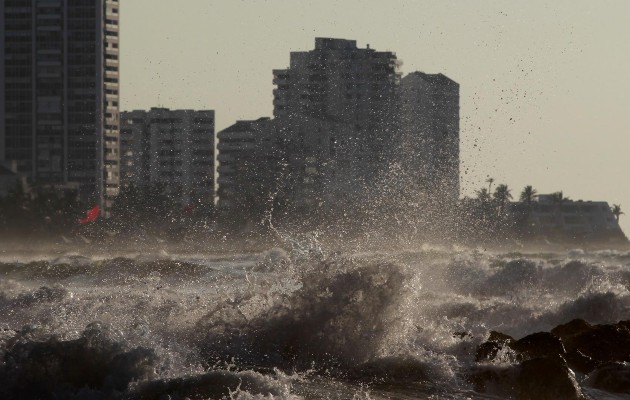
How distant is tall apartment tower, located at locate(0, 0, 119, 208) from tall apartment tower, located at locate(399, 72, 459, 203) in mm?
33917

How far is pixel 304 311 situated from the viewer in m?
20.4

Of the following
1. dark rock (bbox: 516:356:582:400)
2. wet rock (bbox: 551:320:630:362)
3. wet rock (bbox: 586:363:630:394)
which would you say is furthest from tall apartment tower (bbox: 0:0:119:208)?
dark rock (bbox: 516:356:582:400)

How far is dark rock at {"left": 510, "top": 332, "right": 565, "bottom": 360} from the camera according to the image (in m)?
19.2

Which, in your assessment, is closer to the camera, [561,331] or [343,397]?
[343,397]

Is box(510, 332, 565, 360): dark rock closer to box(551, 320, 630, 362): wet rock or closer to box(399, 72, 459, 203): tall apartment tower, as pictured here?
box(551, 320, 630, 362): wet rock

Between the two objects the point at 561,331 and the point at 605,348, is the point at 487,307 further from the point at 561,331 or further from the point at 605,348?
the point at 605,348

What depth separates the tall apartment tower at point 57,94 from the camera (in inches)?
6122

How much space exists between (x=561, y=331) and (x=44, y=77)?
140m

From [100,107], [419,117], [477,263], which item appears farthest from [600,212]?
[477,263]

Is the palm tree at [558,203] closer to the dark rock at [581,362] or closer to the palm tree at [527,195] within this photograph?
the palm tree at [527,195]

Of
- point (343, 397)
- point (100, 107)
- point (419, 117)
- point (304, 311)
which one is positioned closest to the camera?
point (343, 397)

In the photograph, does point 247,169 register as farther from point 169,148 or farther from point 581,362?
point 581,362

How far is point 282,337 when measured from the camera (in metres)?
19.9

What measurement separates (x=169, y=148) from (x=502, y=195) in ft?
166
